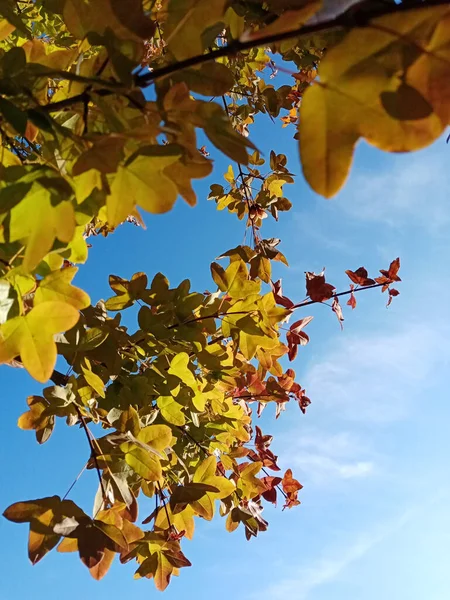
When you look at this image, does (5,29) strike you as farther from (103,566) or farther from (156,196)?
(103,566)

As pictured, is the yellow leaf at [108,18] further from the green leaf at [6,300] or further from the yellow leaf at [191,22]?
the green leaf at [6,300]

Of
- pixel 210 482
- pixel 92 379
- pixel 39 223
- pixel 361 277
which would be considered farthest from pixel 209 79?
pixel 361 277

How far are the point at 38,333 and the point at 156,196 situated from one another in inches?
13.4

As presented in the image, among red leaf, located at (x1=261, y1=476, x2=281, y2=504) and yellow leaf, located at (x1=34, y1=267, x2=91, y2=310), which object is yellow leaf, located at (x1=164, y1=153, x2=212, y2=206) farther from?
red leaf, located at (x1=261, y1=476, x2=281, y2=504)

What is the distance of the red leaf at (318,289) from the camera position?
1.85 metres

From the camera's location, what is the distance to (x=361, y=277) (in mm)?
2150

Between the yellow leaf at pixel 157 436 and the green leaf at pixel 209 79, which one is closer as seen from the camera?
the green leaf at pixel 209 79

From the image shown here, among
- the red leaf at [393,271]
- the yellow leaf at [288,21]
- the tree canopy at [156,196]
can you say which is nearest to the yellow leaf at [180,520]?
the tree canopy at [156,196]

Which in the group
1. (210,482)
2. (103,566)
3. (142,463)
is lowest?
(103,566)

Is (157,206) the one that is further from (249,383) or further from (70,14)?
(249,383)

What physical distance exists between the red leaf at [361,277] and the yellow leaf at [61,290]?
55.5 inches

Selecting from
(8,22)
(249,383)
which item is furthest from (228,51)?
(249,383)

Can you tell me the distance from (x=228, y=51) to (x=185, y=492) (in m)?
1.13

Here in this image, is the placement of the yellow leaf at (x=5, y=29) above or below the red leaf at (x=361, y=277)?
below
